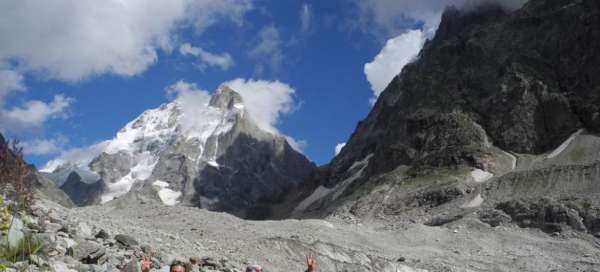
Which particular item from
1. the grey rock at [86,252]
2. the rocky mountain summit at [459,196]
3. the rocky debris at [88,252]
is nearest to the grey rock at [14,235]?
the rocky mountain summit at [459,196]

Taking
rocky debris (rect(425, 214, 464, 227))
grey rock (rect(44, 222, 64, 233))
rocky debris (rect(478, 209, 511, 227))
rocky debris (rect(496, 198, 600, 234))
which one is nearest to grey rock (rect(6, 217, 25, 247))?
grey rock (rect(44, 222, 64, 233))

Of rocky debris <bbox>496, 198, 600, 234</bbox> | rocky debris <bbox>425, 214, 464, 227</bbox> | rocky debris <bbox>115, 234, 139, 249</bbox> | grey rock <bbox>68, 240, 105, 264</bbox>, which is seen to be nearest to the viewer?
grey rock <bbox>68, 240, 105, 264</bbox>

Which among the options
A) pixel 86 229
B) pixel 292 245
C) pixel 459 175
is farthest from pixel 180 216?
pixel 459 175

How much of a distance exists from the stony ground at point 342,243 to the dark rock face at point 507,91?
67.3 metres

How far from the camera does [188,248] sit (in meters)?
26.2

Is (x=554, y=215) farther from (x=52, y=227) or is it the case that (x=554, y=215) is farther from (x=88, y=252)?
(x=88, y=252)

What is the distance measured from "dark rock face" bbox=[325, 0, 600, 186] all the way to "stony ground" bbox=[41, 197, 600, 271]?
67286mm

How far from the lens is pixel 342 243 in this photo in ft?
158

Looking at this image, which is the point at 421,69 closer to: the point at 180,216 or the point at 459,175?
the point at 459,175

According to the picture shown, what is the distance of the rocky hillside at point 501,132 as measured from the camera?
3925 inches

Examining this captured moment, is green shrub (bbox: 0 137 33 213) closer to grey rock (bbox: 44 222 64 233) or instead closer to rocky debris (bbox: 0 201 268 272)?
rocky debris (bbox: 0 201 268 272)

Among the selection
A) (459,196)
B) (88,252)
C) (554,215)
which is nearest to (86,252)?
(88,252)

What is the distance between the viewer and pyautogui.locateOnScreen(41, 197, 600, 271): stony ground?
94.2 feet

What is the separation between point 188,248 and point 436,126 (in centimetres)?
13744
